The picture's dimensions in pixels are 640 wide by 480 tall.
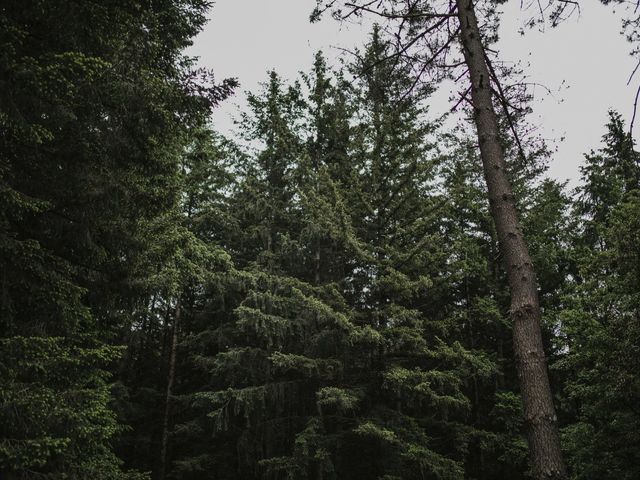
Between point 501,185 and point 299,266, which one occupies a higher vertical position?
point 299,266

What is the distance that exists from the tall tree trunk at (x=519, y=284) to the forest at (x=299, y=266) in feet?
0.07

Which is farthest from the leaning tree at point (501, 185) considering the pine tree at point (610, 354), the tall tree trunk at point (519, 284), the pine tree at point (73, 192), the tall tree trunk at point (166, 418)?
the tall tree trunk at point (166, 418)

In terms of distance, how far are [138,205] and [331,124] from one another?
33.6ft

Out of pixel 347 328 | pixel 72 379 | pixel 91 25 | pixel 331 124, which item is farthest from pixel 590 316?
pixel 91 25

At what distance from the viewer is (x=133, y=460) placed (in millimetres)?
17000

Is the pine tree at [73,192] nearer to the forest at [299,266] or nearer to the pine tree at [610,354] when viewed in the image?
the forest at [299,266]

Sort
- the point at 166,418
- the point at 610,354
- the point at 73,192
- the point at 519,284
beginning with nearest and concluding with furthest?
the point at 519,284 → the point at 73,192 → the point at 610,354 → the point at 166,418

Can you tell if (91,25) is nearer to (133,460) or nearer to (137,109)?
(137,109)

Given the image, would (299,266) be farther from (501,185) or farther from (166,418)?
(501,185)

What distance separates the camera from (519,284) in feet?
13.7

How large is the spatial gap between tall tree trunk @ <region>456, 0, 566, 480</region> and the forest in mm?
21

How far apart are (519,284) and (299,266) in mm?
11053

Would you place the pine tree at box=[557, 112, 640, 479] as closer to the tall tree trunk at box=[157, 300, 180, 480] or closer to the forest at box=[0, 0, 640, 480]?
the forest at box=[0, 0, 640, 480]

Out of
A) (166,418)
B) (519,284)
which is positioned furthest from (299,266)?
(519,284)
